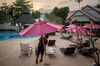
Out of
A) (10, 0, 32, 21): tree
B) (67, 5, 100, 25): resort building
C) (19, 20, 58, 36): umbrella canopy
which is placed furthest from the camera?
(10, 0, 32, 21): tree

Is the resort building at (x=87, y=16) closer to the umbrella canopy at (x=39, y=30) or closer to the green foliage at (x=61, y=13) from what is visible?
the green foliage at (x=61, y=13)

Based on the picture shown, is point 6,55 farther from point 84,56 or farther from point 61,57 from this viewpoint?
point 84,56

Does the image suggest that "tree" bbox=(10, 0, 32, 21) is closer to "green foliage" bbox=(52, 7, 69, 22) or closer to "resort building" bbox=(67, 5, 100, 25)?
"green foliage" bbox=(52, 7, 69, 22)

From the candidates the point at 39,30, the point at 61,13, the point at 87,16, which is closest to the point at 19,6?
the point at 61,13

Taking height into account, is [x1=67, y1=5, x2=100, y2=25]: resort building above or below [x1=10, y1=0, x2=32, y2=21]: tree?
below

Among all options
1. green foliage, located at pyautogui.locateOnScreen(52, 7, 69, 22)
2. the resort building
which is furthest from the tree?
the resort building

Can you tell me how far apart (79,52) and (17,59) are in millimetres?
Result: 5028

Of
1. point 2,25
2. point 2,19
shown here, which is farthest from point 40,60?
point 2,19

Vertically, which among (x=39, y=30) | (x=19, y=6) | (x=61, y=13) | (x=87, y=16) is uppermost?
(x=39, y=30)

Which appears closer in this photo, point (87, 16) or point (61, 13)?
point (87, 16)

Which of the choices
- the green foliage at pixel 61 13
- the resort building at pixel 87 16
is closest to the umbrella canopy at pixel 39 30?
the resort building at pixel 87 16

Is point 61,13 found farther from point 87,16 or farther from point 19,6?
point 87,16

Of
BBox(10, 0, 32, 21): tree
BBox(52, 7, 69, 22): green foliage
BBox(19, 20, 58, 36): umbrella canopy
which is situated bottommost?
BBox(52, 7, 69, 22): green foliage

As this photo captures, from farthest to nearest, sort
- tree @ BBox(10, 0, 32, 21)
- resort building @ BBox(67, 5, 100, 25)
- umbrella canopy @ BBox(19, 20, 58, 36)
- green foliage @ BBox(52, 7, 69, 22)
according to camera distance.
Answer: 1. green foliage @ BBox(52, 7, 69, 22)
2. tree @ BBox(10, 0, 32, 21)
3. resort building @ BBox(67, 5, 100, 25)
4. umbrella canopy @ BBox(19, 20, 58, 36)
